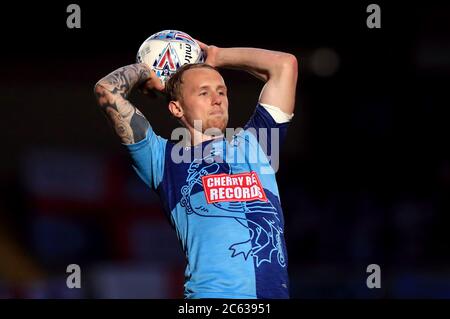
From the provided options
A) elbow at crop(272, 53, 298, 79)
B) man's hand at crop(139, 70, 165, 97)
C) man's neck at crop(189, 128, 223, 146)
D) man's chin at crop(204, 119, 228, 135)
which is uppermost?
elbow at crop(272, 53, 298, 79)

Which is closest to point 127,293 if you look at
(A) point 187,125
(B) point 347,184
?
(B) point 347,184

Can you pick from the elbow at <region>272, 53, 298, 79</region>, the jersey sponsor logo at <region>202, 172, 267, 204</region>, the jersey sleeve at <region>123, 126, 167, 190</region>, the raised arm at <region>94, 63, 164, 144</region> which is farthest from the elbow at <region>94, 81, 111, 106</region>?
the elbow at <region>272, 53, 298, 79</region>

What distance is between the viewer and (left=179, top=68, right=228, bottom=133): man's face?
15.7 ft

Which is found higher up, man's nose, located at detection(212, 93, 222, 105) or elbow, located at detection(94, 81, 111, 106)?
elbow, located at detection(94, 81, 111, 106)

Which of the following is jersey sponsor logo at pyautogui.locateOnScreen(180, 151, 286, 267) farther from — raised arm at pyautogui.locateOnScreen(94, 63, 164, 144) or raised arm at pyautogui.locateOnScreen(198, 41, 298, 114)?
raised arm at pyautogui.locateOnScreen(198, 41, 298, 114)

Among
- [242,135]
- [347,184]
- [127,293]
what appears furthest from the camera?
[347,184]

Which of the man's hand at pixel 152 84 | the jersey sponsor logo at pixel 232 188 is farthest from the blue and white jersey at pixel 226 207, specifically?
the man's hand at pixel 152 84

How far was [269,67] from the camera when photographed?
511cm

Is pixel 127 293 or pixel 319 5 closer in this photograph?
pixel 127 293

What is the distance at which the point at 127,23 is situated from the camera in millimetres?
9625

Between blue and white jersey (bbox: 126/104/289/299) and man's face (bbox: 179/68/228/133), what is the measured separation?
0.40 ft

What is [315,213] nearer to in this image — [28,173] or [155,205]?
[155,205]

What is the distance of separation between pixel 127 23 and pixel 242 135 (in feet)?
16.7

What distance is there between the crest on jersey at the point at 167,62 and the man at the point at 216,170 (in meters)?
0.08
